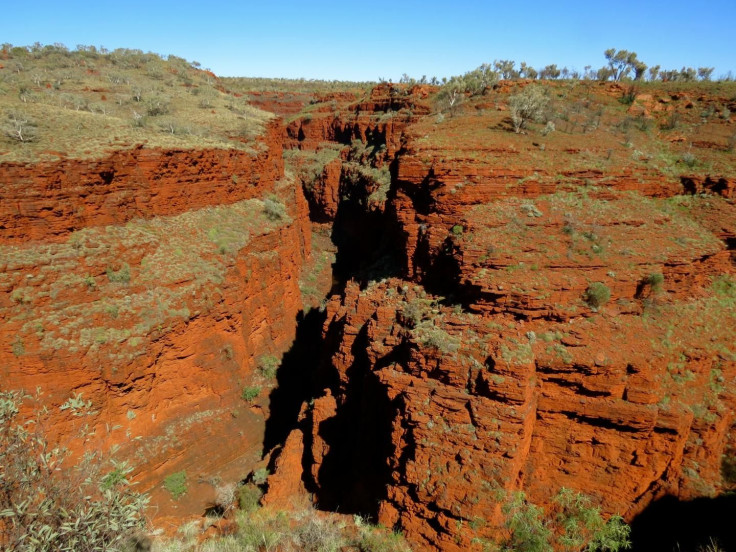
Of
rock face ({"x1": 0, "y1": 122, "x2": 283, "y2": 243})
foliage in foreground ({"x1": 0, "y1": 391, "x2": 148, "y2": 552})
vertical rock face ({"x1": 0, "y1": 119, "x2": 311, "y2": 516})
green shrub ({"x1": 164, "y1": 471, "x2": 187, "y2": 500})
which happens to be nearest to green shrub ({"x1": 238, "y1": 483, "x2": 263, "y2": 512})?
vertical rock face ({"x1": 0, "y1": 119, "x2": 311, "y2": 516})

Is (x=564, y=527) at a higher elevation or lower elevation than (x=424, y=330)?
lower

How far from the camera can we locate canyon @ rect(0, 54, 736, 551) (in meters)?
11.5

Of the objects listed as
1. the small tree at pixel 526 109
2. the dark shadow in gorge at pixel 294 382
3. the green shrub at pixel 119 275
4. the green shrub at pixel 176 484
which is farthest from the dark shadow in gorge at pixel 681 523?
the green shrub at pixel 119 275

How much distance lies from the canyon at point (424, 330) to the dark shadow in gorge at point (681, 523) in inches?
13.4

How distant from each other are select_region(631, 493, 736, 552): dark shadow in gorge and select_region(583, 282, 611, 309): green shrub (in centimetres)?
610

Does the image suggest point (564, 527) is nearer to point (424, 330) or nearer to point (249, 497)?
point (424, 330)

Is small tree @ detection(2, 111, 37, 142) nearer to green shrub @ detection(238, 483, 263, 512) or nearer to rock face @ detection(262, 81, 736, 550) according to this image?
rock face @ detection(262, 81, 736, 550)

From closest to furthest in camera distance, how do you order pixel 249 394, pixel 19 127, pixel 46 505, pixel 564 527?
pixel 46 505 → pixel 564 527 → pixel 19 127 → pixel 249 394

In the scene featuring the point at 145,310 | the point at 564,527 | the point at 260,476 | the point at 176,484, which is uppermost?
the point at 145,310

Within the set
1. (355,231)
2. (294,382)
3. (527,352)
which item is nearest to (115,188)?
(294,382)

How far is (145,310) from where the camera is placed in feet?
54.2

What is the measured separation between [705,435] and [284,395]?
18349 mm

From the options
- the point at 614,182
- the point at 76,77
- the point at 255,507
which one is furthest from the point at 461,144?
the point at 76,77

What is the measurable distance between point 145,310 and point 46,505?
39.0ft
